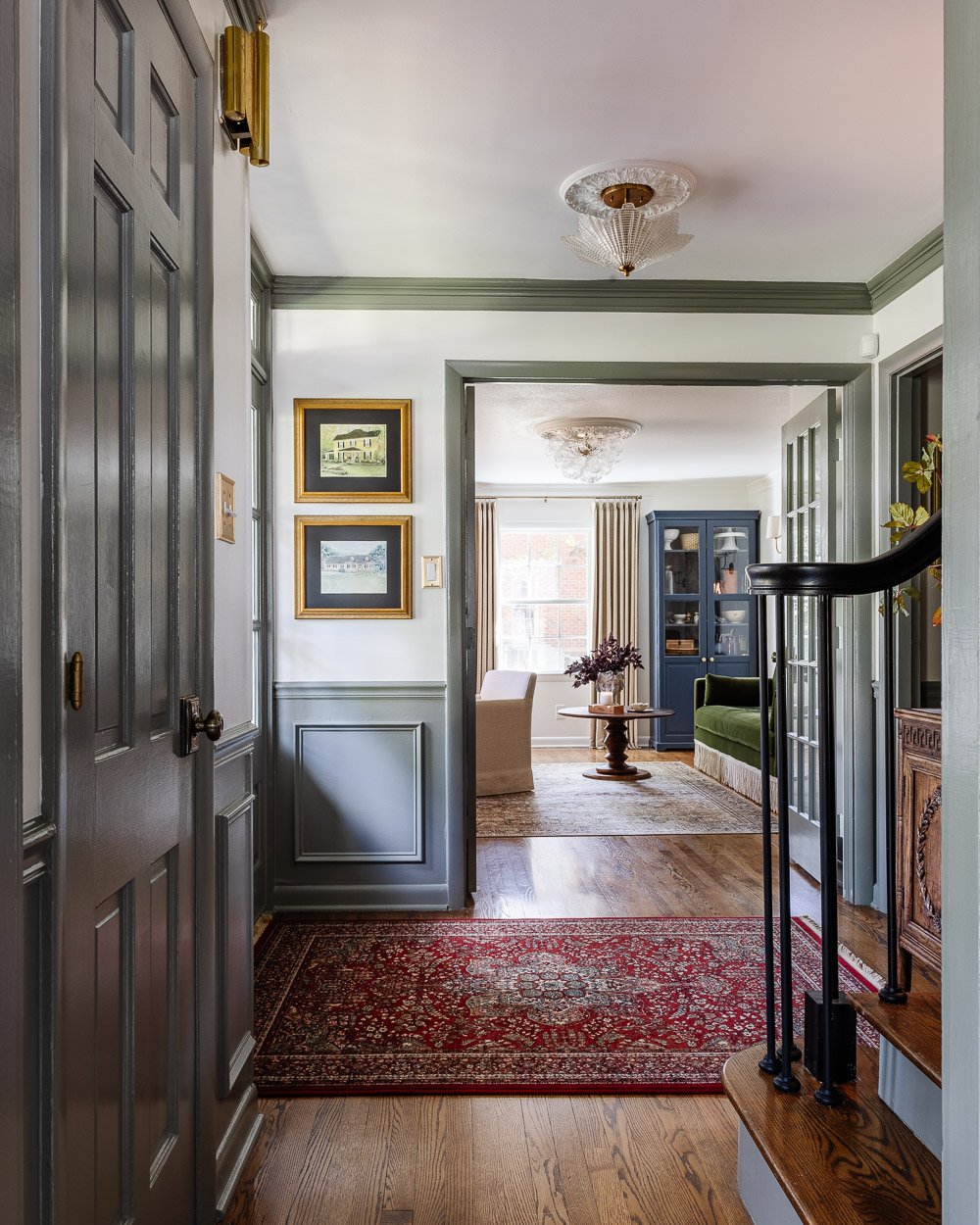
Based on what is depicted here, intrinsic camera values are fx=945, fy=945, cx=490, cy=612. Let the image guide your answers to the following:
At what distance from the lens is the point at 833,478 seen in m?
4.02

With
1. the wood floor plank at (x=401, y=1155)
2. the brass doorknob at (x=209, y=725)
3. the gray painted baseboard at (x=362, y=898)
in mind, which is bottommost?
the wood floor plank at (x=401, y=1155)

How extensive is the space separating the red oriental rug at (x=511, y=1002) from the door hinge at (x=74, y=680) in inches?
63.5

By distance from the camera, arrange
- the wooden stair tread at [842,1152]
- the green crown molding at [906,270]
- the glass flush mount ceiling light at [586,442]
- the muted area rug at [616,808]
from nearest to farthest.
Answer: the wooden stair tread at [842,1152] → the green crown molding at [906,270] → the muted area rug at [616,808] → the glass flush mount ceiling light at [586,442]

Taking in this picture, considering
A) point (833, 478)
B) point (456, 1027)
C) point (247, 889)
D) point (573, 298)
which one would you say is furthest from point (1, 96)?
point (833, 478)

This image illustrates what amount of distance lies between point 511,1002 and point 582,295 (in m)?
2.69

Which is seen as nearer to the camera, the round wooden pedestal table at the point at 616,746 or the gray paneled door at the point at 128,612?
the gray paneled door at the point at 128,612

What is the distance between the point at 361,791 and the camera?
12.6ft

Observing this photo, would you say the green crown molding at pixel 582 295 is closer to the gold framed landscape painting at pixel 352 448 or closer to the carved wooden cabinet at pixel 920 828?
the gold framed landscape painting at pixel 352 448

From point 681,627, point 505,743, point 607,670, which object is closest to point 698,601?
point 681,627

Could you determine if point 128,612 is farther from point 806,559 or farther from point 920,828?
point 806,559

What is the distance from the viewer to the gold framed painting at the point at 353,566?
3.84 meters

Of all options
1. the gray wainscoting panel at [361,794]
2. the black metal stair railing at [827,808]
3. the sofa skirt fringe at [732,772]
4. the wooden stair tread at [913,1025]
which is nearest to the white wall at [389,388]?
the gray wainscoting panel at [361,794]

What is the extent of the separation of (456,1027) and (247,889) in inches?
32.2

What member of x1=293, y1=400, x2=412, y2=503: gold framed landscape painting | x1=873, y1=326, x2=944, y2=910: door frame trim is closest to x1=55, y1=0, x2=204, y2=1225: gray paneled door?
x1=293, y1=400, x2=412, y2=503: gold framed landscape painting
